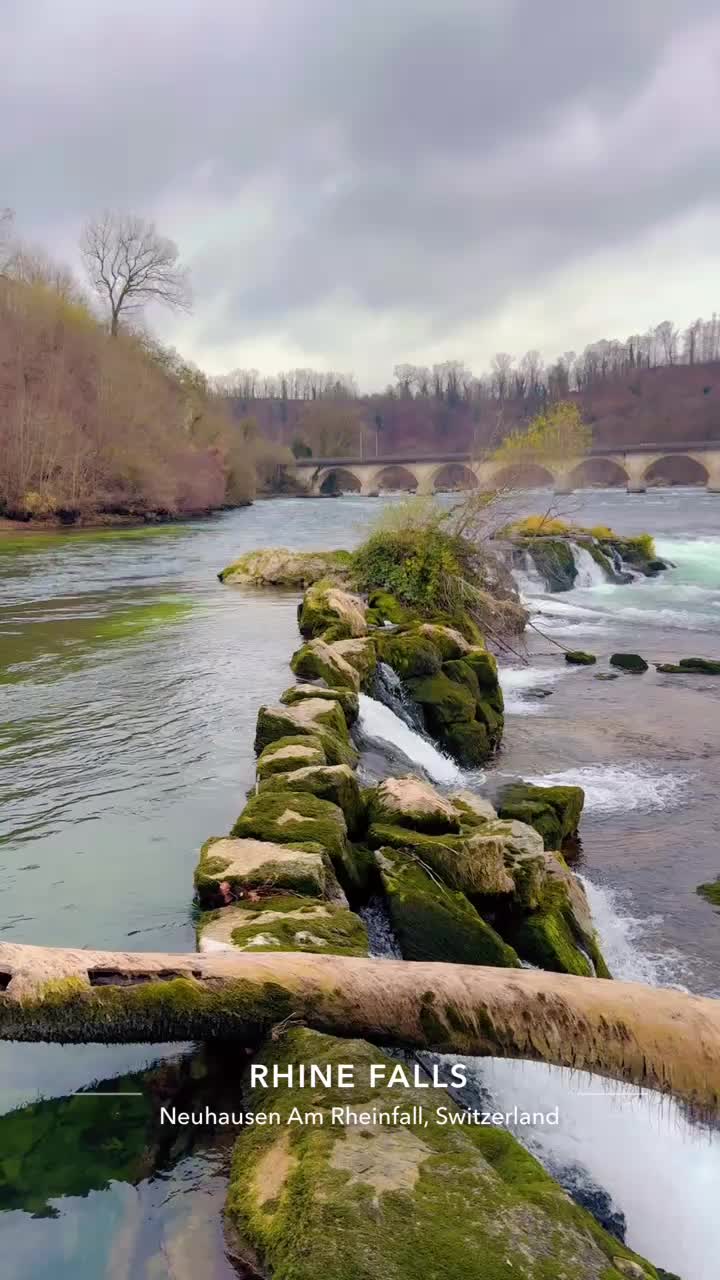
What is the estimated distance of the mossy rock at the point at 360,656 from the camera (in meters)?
9.53

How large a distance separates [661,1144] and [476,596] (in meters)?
12.2

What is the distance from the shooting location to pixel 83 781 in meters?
6.40

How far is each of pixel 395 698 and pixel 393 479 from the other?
8915 cm

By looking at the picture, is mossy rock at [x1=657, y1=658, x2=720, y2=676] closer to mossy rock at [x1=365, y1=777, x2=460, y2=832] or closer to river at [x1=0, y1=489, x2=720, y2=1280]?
river at [x1=0, y1=489, x2=720, y2=1280]

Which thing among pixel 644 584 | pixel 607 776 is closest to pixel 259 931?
pixel 607 776

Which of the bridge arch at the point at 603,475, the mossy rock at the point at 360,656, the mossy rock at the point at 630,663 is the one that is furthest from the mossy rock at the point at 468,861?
the bridge arch at the point at 603,475

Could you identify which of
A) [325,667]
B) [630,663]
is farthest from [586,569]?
[325,667]

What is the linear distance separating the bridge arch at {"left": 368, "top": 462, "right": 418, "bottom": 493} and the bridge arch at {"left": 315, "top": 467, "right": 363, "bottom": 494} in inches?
72.8

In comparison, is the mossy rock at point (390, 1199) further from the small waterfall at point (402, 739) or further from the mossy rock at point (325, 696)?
the small waterfall at point (402, 739)

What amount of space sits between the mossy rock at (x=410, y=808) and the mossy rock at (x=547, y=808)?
130cm

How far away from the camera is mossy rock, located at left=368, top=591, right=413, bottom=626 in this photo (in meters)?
13.4

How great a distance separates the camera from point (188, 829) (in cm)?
563

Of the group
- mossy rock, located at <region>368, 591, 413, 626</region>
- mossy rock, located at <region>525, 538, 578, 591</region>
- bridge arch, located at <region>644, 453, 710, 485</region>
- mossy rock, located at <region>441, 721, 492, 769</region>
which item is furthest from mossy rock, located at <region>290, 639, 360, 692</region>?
bridge arch, located at <region>644, 453, 710, 485</region>

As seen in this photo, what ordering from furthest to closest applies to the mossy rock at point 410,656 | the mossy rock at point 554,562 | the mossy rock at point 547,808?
1. the mossy rock at point 554,562
2. the mossy rock at point 410,656
3. the mossy rock at point 547,808
